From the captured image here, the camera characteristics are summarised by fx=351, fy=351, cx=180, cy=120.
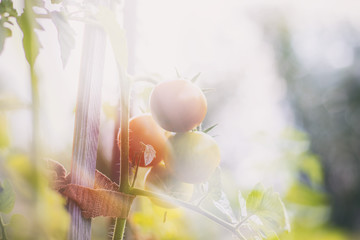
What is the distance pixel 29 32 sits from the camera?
0.75 feet

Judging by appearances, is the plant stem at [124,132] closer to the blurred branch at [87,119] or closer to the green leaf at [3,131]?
the blurred branch at [87,119]

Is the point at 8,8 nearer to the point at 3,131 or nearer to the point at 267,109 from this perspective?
the point at 3,131

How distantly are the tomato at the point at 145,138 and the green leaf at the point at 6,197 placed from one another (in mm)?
111

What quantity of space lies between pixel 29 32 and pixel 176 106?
149 mm

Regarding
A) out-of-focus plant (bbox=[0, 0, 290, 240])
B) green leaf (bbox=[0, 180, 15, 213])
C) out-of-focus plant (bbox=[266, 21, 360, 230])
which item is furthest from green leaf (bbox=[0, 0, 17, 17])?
out-of-focus plant (bbox=[266, 21, 360, 230])

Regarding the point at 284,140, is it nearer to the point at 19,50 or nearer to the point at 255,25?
the point at 19,50

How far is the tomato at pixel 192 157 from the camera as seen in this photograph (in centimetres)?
33

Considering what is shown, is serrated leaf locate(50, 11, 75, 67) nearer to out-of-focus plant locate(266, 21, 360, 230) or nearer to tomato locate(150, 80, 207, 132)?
tomato locate(150, 80, 207, 132)

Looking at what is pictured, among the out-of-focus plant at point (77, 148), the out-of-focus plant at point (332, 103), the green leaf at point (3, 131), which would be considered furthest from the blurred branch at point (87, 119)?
the out-of-focus plant at point (332, 103)

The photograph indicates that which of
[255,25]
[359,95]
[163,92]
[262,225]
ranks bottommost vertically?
[359,95]

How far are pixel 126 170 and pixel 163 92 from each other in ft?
0.29

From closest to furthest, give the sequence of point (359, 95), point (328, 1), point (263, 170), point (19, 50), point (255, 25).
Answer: point (19, 50), point (263, 170), point (328, 1), point (255, 25), point (359, 95)

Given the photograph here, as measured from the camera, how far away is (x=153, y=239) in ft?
2.16

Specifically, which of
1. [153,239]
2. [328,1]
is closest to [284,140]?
[153,239]
